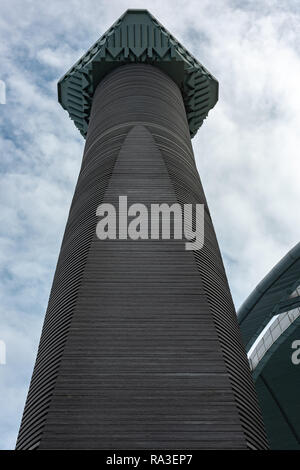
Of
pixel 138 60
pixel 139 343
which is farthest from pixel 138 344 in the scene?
pixel 138 60

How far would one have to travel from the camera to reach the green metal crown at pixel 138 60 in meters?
27.6

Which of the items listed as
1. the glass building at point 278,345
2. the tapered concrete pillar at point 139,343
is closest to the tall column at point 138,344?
the tapered concrete pillar at point 139,343

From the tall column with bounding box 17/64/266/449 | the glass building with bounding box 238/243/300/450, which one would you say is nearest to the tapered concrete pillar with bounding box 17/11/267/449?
the tall column with bounding box 17/64/266/449

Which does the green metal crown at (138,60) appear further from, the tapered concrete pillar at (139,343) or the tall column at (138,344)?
the tall column at (138,344)

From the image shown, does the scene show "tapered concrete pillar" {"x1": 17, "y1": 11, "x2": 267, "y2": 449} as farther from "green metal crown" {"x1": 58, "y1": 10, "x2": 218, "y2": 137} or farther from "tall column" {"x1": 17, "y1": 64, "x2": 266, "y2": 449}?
→ "green metal crown" {"x1": 58, "y1": 10, "x2": 218, "y2": 137}

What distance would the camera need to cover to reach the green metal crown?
27.6m

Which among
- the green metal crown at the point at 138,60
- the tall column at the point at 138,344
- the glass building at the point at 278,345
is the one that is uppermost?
the green metal crown at the point at 138,60

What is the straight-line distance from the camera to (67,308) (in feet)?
43.8

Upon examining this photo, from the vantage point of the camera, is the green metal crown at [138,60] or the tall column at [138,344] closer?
the tall column at [138,344]

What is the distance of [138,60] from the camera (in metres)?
27.4

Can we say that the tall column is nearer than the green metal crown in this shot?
Yes

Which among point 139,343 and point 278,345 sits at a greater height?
point 278,345

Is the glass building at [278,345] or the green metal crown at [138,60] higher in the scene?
the green metal crown at [138,60]

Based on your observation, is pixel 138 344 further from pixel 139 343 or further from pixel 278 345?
pixel 278 345
